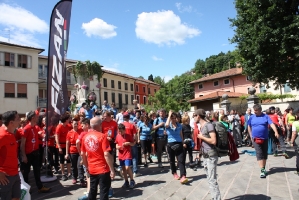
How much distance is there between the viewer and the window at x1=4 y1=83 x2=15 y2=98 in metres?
30.3

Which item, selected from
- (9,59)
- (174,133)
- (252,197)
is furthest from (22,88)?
(252,197)

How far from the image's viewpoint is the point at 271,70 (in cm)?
1786

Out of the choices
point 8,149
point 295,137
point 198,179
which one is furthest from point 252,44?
point 8,149

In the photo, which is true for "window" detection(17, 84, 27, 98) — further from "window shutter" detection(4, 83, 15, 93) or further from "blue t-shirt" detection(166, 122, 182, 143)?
"blue t-shirt" detection(166, 122, 182, 143)

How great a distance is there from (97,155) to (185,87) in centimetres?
6181

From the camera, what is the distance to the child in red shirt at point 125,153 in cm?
625

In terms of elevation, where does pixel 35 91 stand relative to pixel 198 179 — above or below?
above

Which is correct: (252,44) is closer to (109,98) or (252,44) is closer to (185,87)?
(109,98)

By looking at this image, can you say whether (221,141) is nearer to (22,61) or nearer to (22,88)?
(22,88)

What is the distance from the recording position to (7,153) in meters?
3.87

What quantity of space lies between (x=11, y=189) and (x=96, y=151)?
4.38 ft

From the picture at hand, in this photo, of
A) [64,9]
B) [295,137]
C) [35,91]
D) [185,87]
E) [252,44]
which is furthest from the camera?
[185,87]

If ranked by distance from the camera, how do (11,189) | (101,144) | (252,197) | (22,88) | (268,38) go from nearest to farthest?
1. (11,189)
2. (101,144)
3. (252,197)
4. (268,38)
5. (22,88)

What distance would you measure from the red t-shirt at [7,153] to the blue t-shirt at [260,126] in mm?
5703
